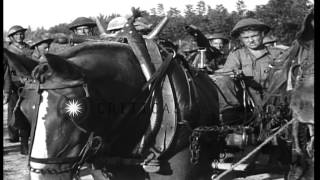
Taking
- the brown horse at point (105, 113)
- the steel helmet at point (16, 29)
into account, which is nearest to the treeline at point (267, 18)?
the steel helmet at point (16, 29)

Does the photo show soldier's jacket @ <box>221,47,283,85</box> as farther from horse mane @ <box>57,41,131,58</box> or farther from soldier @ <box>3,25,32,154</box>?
soldier @ <box>3,25,32,154</box>

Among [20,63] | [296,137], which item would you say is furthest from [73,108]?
[296,137]

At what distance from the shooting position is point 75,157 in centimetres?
316

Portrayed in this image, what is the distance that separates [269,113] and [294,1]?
13.3 meters

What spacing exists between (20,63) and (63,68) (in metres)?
0.43

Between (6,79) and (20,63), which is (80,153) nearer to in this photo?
(20,63)

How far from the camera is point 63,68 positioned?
10.3 feet

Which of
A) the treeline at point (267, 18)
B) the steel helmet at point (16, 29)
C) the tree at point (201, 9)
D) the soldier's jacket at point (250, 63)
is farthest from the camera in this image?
the tree at point (201, 9)

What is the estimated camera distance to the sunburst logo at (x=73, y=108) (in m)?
3.06

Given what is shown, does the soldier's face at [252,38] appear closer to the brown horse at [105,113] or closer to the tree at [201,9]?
the brown horse at [105,113]

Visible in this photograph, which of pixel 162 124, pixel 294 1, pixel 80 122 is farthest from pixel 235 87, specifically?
pixel 294 1

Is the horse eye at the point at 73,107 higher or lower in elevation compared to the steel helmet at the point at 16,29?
higher

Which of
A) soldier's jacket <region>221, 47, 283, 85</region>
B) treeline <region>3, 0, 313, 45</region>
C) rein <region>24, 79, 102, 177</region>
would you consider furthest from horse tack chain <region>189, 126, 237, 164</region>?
treeline <region>3, 0, 313, 45</region>
